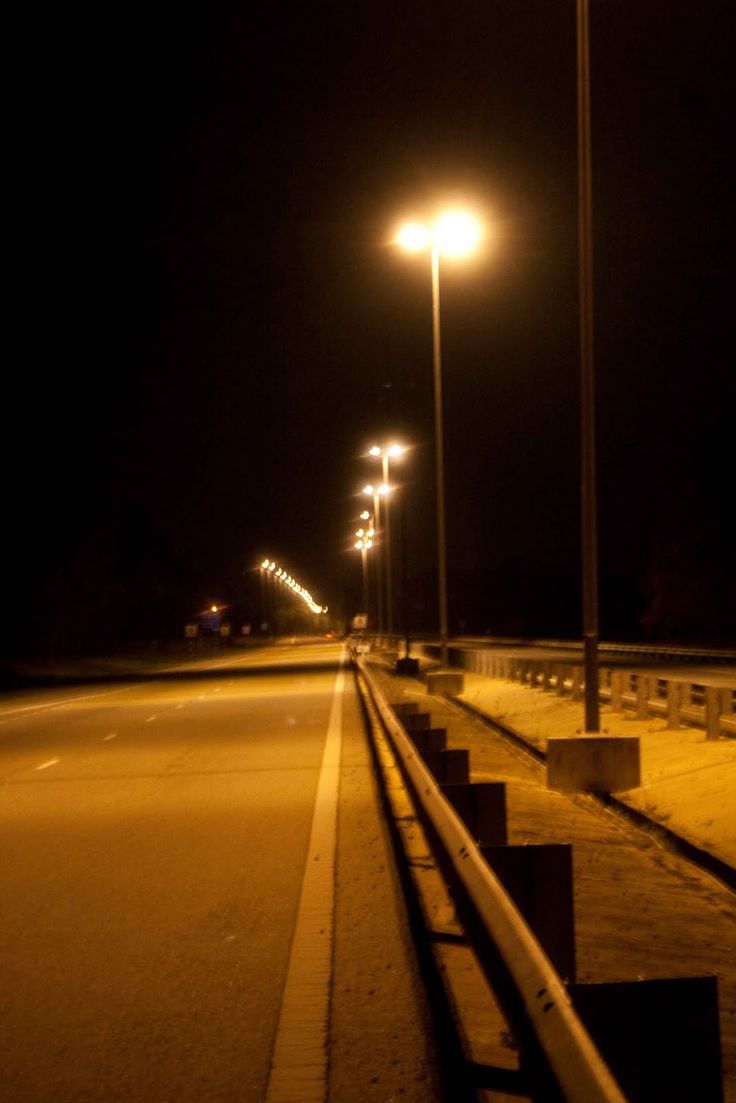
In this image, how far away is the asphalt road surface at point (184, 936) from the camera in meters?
6.27

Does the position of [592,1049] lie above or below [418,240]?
below

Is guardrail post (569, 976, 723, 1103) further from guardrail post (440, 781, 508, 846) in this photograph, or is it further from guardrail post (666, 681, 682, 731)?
guardrail post (666, 681, 682, 731)

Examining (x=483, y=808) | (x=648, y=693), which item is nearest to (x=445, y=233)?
(x=648, y=693)

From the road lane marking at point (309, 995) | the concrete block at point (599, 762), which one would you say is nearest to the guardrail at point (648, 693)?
the concrete block at point (599, 762)

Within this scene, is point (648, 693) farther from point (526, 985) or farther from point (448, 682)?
point (526, 985)

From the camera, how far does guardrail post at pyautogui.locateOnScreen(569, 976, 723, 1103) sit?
193 inches

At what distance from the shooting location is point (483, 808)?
36.8 feet

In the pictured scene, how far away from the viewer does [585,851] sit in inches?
522

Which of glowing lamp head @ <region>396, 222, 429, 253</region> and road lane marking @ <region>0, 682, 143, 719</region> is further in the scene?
A: road lane marking @ <region>0, 682, 143, 719</region>

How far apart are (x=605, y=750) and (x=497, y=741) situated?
957 cm

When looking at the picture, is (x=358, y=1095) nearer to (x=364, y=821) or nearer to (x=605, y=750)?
(x=364, y=821)

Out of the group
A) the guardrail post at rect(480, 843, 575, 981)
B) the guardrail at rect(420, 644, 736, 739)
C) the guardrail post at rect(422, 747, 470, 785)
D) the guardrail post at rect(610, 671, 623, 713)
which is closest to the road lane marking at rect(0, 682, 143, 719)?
the guardrail at rect(420, 644, 736, 739)

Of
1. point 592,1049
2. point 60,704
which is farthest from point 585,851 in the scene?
point 60,704

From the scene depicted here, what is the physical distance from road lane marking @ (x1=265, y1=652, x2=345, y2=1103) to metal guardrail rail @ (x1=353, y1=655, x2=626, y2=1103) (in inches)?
31.8
